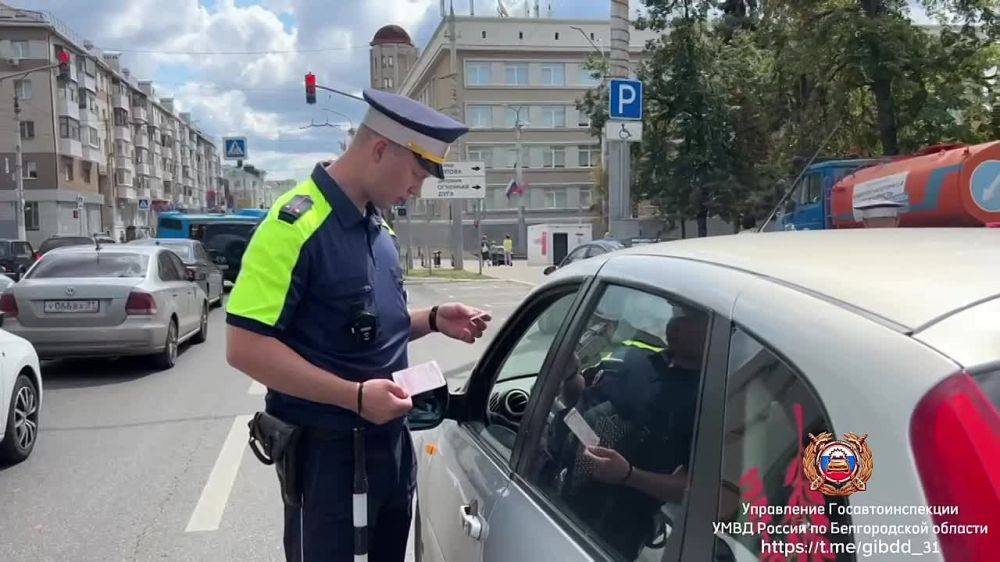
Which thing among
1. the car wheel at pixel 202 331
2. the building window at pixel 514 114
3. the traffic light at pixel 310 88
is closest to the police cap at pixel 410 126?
A: the car wheel at pixel 202 331

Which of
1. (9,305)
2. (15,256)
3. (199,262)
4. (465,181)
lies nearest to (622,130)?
(9,305)

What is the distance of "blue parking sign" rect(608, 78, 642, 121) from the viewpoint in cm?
1207

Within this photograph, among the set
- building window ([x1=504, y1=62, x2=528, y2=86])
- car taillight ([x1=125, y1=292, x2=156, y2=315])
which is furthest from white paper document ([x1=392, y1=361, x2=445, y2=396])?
building window ([x1=504, y1=62, x2=528, y2=86])

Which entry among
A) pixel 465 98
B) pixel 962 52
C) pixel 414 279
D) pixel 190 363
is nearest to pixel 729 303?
pixel 190 363

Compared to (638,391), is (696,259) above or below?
above

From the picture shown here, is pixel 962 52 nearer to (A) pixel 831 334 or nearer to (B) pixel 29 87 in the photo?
(A) pixel 831 334

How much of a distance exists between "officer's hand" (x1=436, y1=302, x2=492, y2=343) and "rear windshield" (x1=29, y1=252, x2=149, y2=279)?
7.87 meters

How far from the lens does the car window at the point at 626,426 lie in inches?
60.2

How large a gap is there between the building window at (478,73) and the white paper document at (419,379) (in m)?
62.6

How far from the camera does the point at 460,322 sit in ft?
9.68

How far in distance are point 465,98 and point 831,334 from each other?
64.6 metres

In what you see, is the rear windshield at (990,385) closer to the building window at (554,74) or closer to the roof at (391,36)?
the building window at (554,74)

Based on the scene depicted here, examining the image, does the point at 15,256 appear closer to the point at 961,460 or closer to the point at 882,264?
the point at 882,264

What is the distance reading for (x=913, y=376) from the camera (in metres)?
1.05
